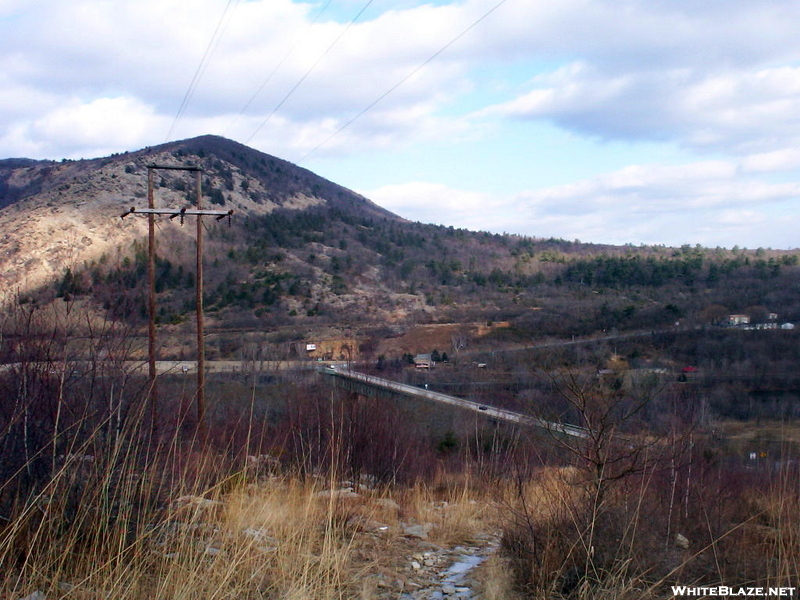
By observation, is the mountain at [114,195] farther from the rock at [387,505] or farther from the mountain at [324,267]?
the rock at [387,505]

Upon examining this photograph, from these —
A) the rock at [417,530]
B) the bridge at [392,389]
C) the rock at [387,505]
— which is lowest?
the bridge at [392,389]

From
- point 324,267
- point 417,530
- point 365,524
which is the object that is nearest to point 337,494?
point 365,524

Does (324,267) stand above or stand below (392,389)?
above

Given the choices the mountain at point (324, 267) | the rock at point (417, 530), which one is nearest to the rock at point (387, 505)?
the rock at point (417, 530)

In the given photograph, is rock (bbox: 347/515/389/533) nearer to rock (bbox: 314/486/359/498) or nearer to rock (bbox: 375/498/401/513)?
Result: rock (bbox: 314/486/359/498)

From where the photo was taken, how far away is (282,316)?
2093 inches

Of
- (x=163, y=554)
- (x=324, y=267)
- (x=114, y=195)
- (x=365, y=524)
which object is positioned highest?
(x=114, y=195)

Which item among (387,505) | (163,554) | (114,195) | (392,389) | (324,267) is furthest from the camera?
(324,267)

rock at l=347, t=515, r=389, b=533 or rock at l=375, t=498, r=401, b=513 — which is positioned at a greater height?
rock at l=347, t=515, r=389, b=533

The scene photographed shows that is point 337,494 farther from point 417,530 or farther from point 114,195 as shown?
point 114,195

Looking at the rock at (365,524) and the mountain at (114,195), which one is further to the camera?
the mountain at (114,195)

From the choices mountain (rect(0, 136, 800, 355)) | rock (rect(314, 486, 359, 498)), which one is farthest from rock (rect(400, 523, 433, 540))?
mountain (rect(0, 136, 800, 355))

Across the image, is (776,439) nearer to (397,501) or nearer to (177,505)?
(397,501)

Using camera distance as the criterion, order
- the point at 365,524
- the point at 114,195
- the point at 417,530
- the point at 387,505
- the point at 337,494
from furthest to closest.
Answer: the point at 114,195 → the point at 387,505 → the point at 417,530 → the point at 337,494 → the point at 365,524
